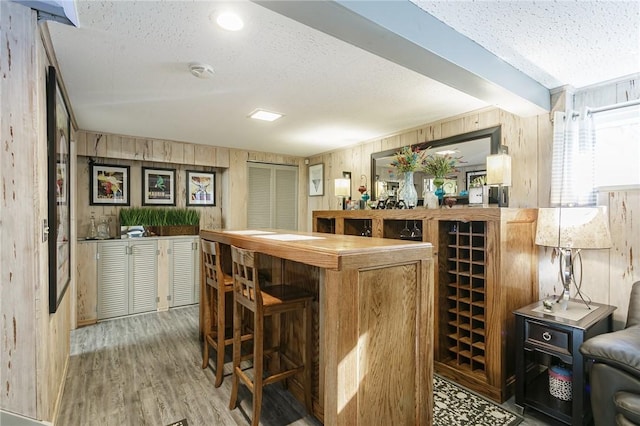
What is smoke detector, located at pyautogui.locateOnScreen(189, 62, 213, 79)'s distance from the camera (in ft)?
7.23

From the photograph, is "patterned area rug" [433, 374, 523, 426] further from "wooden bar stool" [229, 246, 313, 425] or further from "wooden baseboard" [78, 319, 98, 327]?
"wooden baseboard" [78, 319, 98, 327]

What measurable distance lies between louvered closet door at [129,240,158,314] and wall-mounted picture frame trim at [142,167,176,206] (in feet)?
2.42

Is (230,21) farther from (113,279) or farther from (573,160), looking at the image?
(113,279)

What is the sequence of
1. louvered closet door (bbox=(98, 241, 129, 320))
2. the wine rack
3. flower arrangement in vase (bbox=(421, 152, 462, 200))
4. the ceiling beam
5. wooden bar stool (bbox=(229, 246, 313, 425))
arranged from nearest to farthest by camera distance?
the ceiling beam
wooden bar stool (bbox=(229, 246, 313, 425))
the wine rack
flower arrangement in vase (bbox=(421, 152, 462, 200))
louvered closet door (bbox=(98, 241, 129, 320))

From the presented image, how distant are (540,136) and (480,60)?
1155mm

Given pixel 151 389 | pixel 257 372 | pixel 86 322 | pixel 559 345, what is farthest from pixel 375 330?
pixel 86 322

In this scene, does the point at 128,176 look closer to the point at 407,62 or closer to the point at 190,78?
the point at 190,78

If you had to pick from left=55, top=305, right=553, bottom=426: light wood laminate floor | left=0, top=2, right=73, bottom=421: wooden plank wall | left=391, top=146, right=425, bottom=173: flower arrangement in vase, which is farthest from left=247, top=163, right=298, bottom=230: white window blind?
left=0, top=2, right=73, bottom=421: wooden plank wall

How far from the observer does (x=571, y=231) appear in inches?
83.8

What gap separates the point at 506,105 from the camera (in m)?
2.47

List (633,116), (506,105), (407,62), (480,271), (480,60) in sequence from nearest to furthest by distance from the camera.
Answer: (407,62), (480,60), (633,116), (506,105), (480,271)

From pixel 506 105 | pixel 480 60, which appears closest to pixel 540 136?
pixel 506 105

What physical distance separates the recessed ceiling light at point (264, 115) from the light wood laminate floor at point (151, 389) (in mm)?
2457

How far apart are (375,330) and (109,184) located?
4443 millimetres
